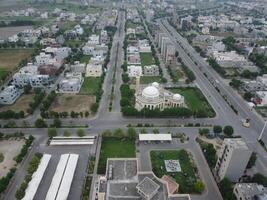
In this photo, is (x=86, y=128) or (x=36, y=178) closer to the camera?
(x=36, y=178)

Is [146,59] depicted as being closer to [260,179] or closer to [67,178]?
[260,179]

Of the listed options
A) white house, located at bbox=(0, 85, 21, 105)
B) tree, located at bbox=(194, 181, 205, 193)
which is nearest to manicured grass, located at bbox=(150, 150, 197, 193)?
tree, located at bbox=(194, 181, 205, 193)

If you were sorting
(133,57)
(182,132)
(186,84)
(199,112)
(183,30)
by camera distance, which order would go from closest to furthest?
(182,132), (199,112), (186,84), (133,57), (183,30)

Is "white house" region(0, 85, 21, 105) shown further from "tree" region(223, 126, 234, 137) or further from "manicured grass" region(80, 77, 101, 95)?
"tree" region(223, 126, 234, 137)

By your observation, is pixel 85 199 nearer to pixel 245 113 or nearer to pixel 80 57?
pixel 245 113

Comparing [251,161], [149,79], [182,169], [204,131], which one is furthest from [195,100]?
[182,169]

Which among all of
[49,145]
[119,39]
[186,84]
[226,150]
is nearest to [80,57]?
[119,39]

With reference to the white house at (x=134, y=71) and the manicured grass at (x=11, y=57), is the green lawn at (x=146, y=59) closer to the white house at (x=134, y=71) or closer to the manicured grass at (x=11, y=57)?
the white house at (x=134, y=71)
